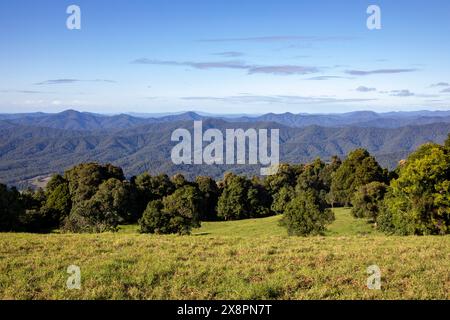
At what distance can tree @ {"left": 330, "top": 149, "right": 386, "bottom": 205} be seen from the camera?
71.1 metres

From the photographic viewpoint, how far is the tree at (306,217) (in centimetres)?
4573

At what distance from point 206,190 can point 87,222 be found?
39.5 m

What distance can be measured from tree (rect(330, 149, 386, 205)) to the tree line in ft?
0.50

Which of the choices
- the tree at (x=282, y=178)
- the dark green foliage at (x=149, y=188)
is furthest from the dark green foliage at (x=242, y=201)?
the dark green foliage at (x=149, y=188)

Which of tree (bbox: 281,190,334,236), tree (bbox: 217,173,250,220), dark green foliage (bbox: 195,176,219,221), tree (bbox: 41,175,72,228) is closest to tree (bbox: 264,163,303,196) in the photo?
tree (bbox: 217,173,250,220)

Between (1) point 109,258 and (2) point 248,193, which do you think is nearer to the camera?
(1) point 109,258

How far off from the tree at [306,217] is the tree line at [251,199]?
11 centimetres

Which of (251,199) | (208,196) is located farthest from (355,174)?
(208,196)

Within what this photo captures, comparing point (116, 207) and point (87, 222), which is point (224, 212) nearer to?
point (116, 207)

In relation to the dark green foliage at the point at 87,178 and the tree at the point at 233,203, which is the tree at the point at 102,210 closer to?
the dark green foliage at the point at 87,178

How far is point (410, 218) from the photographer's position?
1531 inches
